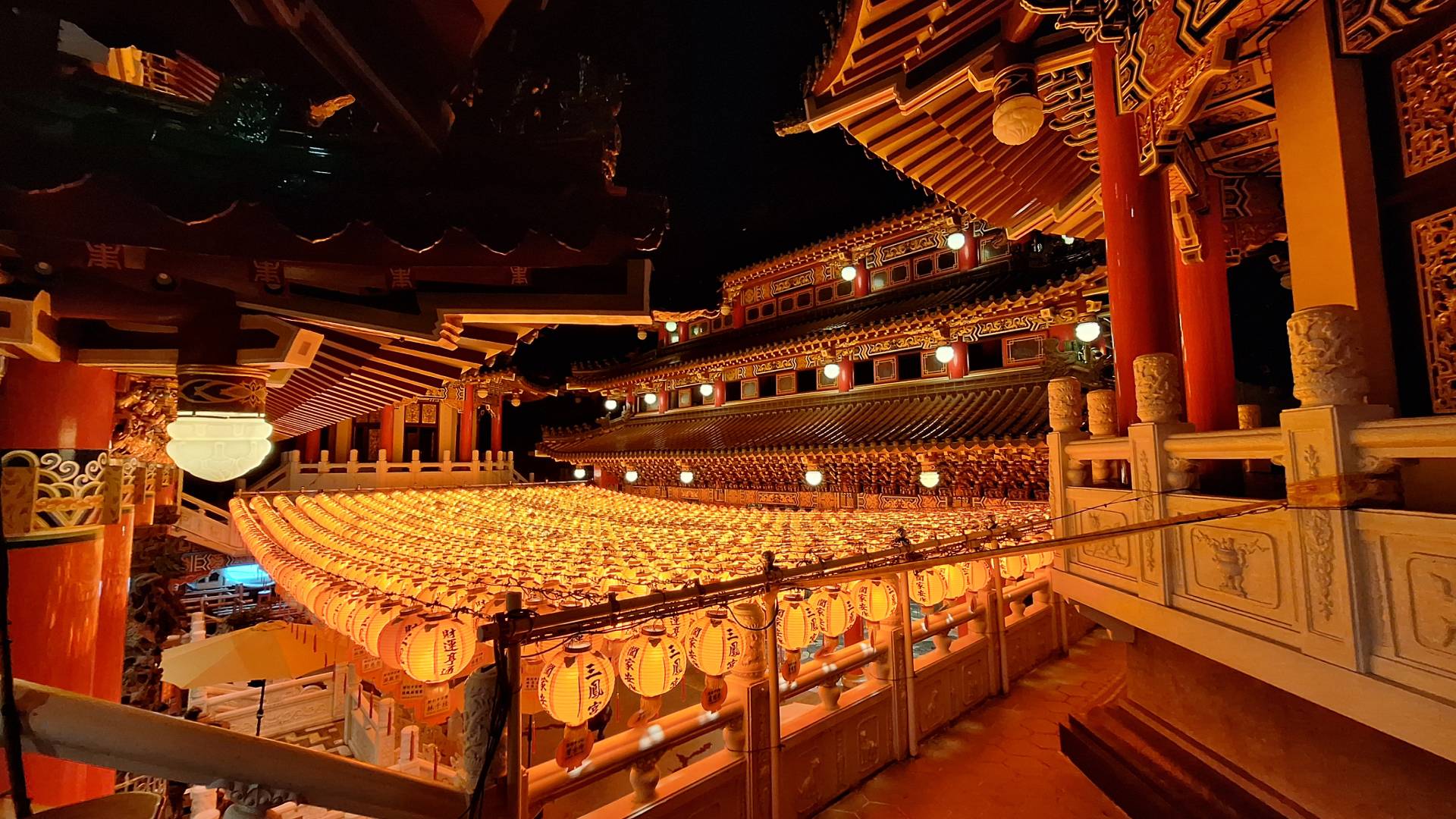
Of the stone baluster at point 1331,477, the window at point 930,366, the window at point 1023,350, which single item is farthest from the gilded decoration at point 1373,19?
the window at point 930,366

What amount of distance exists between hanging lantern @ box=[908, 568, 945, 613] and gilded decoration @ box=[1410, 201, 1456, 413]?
3.07 meters

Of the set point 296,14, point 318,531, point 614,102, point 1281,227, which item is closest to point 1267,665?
point 614,102

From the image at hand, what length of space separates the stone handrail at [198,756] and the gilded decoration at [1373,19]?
492 centimetres

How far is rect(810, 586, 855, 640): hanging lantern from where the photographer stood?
417 cm

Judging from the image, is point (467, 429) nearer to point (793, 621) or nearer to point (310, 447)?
point (310, 447)

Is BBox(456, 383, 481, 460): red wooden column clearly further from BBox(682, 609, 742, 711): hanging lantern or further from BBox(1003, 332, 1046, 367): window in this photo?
BBox(682, 609, 742, 711): hanging lantern

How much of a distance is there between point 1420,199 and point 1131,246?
153 centimetres

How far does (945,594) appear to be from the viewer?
5051 millimetres

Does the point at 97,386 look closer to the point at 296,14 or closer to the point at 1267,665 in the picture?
the point at 296,14

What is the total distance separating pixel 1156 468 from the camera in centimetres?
316

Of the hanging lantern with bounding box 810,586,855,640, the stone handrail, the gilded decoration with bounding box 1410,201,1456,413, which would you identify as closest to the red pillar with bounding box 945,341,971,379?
the hanging lantern with bounding box 810,586,855,640

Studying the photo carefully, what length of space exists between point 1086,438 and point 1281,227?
3056 mm

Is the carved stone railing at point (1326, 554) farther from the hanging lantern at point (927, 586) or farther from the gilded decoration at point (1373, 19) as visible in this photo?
the hanging lantern at point (927, 586)

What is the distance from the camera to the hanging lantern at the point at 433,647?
351 centimetres
